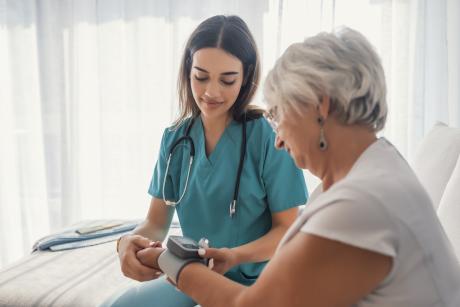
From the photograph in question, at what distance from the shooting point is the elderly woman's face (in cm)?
→ 89

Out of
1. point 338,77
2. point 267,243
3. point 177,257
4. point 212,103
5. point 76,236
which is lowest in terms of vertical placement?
point 76,236

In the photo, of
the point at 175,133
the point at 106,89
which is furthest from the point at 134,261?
the point at 106,89

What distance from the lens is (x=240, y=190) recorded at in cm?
146

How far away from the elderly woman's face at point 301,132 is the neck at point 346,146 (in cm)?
3

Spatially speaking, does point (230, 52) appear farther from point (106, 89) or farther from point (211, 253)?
point (106, 89)

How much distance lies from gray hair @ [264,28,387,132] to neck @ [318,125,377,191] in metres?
0.02

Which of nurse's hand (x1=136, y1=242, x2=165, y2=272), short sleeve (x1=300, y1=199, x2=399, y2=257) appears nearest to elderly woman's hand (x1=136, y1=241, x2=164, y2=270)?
nurse's hand (x1=136, y1=242, x2=165, y2=272)

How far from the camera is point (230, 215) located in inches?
57.7

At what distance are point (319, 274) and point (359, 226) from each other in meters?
0.10

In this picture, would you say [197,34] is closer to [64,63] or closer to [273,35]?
[273,35]

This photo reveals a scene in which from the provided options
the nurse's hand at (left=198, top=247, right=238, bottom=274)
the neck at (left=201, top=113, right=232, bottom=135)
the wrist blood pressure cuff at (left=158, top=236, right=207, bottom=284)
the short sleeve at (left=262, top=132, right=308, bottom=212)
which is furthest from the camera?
the neck at (left=201, top=113, right=232, bottom=135)

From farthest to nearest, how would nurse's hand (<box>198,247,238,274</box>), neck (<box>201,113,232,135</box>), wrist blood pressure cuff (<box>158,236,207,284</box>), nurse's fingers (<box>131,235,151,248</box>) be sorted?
neck (<box>201,113,232,135</box>) < nurse's fingers (<box>131,235,151,248</box>) < nurse's hand (<box>198,247,238,274</box>) < wrist blood pressure cuff (<box>158,236,207,284</box>)

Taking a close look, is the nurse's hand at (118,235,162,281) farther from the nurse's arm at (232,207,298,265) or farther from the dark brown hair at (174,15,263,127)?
the dark brown hair at (174,15,263,127)

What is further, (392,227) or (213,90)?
(213,90)
